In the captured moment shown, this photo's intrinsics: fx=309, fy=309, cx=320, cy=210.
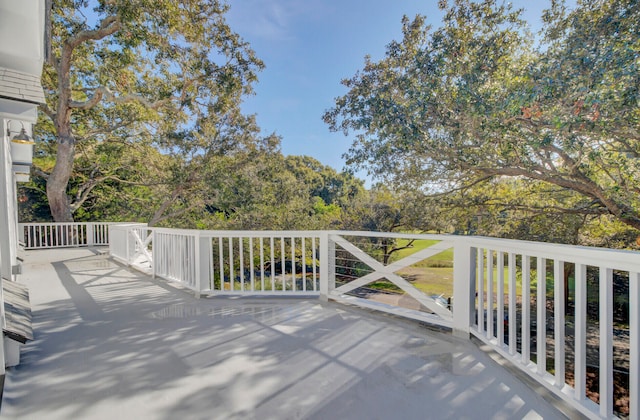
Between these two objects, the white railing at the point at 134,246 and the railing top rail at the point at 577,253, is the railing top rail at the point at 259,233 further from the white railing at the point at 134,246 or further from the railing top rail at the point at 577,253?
the white railing at the point at 134,246

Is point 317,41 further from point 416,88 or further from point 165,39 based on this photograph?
point 416,88

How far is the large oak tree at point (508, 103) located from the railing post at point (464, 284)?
2420mm

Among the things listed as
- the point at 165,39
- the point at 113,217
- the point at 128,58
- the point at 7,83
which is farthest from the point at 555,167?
the point at 113,217

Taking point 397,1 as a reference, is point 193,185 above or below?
below

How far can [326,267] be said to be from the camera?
13.1 feet

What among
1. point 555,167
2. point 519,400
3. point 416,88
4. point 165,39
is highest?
point 165,39

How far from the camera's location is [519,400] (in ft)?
6.32

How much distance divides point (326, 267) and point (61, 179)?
11.5 metres

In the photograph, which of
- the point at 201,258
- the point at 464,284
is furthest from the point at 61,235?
the point at 464,284

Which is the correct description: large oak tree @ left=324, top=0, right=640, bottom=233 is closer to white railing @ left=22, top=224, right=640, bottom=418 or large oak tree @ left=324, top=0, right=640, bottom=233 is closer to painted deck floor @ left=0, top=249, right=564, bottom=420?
white railing @ left=22, top=224, right=640, bottom=418

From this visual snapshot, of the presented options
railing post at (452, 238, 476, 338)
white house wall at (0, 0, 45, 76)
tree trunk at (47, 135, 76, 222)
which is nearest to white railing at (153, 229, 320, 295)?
railing post at (452, 238, 476, 338)

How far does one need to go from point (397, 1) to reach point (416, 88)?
2.94 metres

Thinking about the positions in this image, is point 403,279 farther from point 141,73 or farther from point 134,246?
point 141,73

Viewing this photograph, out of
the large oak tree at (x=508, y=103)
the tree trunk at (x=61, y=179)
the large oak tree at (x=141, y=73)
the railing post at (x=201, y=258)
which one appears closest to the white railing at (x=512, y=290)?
the railing post at (x=201, y=258)
